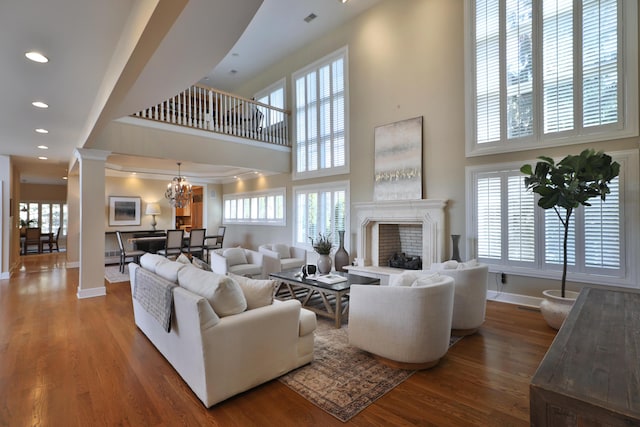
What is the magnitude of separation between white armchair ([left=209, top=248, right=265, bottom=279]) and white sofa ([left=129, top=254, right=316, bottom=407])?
248cm

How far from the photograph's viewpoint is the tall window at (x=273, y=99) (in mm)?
8141

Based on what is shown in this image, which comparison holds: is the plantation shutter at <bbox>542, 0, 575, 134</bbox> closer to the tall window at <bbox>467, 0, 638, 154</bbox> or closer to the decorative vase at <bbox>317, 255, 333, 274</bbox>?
the tall window at <bbox>467, 0, 638, 154</bbox>

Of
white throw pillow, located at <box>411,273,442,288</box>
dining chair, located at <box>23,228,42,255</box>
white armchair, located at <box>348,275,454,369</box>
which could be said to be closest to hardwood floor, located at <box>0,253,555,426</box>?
white armchair, located at <box>348,275,454,369</box>

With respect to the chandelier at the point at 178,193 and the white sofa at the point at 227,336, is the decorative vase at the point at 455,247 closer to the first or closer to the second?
the white sofa at the point at 227,336

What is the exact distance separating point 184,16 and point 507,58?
4882 mm

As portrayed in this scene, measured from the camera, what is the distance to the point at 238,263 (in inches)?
224

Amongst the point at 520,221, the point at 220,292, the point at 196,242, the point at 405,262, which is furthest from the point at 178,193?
the point at 520,221

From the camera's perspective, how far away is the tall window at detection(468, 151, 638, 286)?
379 cm

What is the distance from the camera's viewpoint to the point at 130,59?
2146 millimetres

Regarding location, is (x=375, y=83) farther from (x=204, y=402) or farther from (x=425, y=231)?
(x=204, y=402)

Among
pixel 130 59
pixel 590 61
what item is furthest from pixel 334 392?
pixel 590 61

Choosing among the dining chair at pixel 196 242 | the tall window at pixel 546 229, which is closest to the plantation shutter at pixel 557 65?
the tall window at pixel 546 229

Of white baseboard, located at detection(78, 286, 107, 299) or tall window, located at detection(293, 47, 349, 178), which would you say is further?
tall window, located at detection(293, 47, 349, 178)

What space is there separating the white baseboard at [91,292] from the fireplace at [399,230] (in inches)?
182
